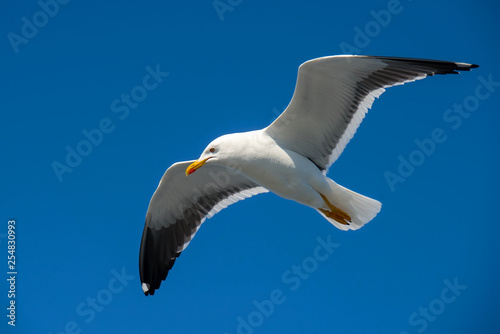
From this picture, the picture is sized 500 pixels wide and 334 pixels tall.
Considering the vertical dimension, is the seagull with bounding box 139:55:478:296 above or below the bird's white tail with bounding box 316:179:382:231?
above

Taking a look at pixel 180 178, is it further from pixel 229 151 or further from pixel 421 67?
pixel 421 67

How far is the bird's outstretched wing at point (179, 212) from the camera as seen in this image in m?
7.52

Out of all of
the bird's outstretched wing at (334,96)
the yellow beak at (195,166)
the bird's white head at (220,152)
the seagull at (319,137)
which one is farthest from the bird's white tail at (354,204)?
the yellow beak at (195,166)

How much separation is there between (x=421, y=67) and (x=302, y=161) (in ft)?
4.82

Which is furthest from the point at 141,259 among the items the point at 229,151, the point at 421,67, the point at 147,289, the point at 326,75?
the point at 421,67

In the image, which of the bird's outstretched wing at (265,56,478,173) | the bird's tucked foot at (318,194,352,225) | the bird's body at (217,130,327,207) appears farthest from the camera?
the bird's tucked foot at (318,194,352,225)

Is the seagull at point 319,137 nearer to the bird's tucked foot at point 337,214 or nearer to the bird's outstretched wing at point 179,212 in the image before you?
the bird's tucked foot at point 337,214

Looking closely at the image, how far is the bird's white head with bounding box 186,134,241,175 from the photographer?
6344mm

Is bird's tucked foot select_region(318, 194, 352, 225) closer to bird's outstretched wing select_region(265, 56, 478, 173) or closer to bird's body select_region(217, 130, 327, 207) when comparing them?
bird's body select_region(217, 130, 327, 207)

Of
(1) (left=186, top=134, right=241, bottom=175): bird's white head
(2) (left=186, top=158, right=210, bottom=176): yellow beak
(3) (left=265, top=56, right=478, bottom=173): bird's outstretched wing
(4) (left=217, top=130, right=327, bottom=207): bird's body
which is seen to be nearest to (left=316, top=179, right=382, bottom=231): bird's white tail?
(4) (left=217, top=130, right=327, bottom=207): bird's body

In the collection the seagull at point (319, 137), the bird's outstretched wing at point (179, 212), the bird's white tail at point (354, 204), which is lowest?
the bird's white tail at point (354, 204)

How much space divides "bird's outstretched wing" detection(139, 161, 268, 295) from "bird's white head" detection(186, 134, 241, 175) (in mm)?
954

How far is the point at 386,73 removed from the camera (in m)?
6.25

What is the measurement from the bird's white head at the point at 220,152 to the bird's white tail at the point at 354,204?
1.02 metres
